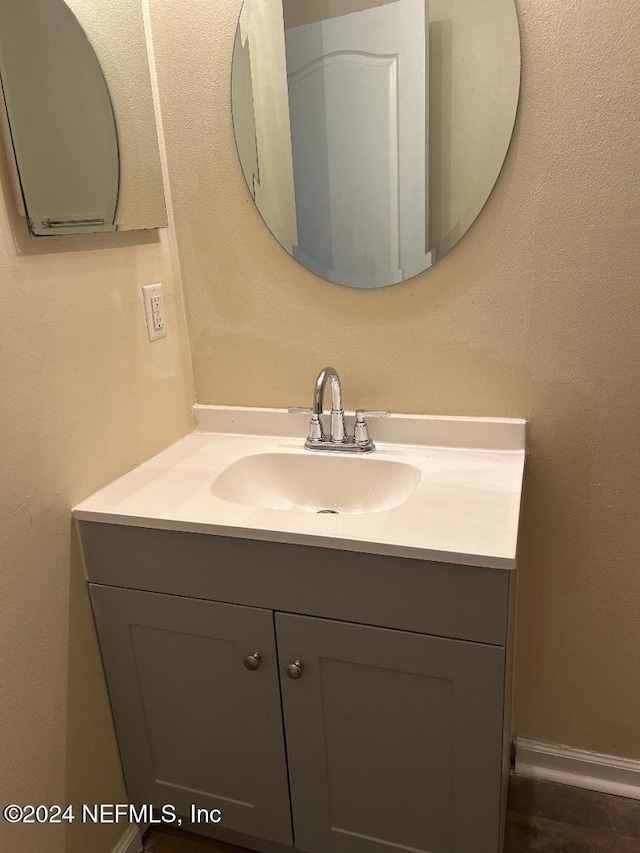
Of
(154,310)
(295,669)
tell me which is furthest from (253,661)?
(154,310)

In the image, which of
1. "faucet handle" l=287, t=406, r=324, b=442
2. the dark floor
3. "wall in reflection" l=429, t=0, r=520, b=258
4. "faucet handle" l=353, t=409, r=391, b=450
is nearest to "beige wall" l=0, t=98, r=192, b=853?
the dark floor

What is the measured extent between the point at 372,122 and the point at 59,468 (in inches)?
35.9

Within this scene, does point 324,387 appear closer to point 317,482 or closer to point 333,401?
point 333,401

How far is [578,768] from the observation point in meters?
1.56

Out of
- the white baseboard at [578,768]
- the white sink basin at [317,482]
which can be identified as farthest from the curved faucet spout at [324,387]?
the white baseboard at [578,768]

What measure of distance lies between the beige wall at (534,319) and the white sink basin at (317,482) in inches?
6.2

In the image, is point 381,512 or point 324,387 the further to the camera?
point 324,387

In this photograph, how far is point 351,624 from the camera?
3.65 feet

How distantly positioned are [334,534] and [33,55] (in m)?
0.94

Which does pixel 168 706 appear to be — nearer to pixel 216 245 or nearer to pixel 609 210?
pixel 216 245

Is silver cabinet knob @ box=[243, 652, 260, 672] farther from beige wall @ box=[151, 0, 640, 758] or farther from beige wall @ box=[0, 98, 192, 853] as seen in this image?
beige wall @ box=[151, 0, 640, 758]

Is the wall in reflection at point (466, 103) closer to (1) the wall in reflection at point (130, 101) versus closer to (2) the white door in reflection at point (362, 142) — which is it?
(2) the white door in reflection at point (362, 142)

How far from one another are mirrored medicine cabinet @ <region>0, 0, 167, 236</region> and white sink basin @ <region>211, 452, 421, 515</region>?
0.58m

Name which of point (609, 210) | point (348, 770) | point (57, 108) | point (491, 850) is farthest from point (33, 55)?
point (491, 850)
